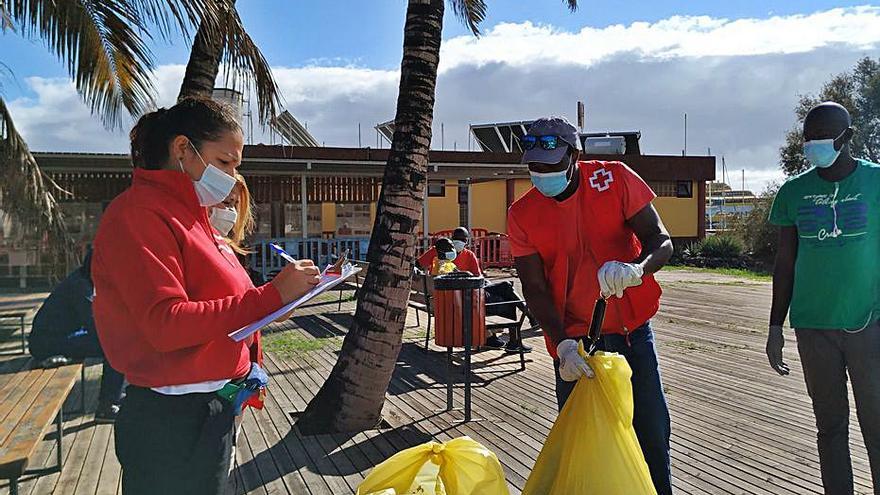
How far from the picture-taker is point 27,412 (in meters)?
3.40

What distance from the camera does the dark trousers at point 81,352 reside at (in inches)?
199

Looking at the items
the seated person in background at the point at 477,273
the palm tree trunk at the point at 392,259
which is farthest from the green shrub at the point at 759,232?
the palm tree trunk at the point at 392,259

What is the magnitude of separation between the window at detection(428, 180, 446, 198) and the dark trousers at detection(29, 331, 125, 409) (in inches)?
621

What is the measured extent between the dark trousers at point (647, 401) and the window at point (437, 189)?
18.1 m

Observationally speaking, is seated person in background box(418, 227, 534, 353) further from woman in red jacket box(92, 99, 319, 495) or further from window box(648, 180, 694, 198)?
window box(648, 180, 694, 198)

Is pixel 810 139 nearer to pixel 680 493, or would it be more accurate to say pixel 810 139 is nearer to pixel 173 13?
pixel 680 493

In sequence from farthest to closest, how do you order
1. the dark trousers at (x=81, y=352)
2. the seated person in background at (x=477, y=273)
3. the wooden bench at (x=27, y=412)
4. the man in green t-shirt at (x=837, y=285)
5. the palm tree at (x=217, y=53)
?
1. the seated person in background at (x=477, y=273)
2. the palm tree at (x=217, y=53)
3. the dark trousers at (x=81, y=352)
4. the man in green t-shirt at (x=837, y=285)
5. the wooden bench at (x=27, y=412)

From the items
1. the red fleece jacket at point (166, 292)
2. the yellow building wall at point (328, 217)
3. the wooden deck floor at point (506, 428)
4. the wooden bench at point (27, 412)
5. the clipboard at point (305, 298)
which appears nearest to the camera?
the red fleece jacket at point (166, 292)

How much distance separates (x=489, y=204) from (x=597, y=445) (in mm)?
20518

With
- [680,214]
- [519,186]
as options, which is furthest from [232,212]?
[680,214]

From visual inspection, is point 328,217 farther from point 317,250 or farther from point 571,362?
point 571,362

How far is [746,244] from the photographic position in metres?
24.4

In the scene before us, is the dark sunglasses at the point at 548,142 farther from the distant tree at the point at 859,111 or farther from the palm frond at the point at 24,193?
the distant tree at the point at 859,111

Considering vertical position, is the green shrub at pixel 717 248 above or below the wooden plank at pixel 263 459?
above
